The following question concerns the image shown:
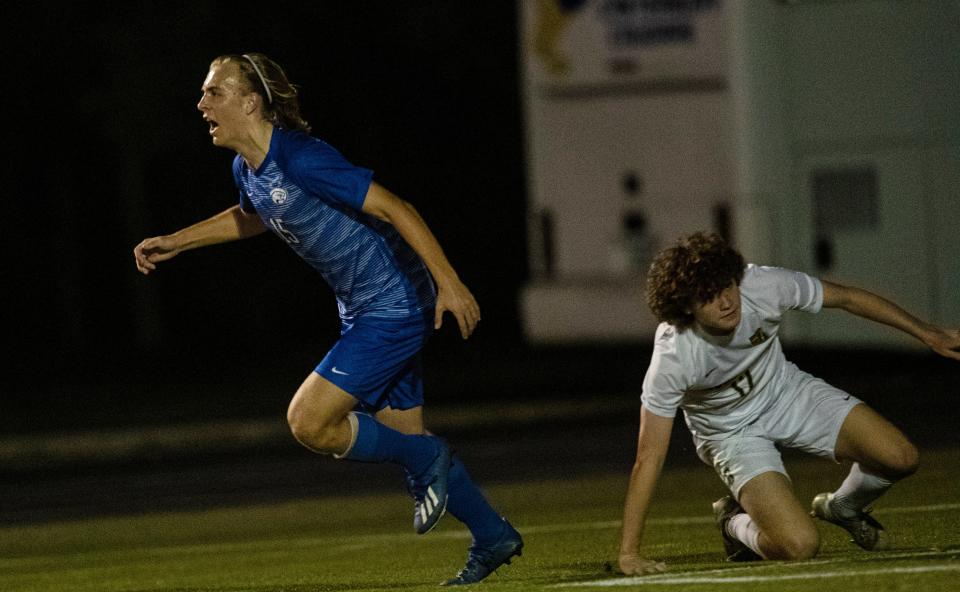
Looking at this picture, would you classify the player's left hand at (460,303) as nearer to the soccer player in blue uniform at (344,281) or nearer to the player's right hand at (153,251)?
the soccer player in blue uniform at (344,281)

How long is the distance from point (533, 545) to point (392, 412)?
6.87ft

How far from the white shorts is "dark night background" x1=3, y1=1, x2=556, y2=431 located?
17872mm

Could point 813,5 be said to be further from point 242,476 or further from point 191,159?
point 191,159

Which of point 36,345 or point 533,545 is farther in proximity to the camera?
point 36,345

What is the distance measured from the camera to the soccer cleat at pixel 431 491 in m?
7.91

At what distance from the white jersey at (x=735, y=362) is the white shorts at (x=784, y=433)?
46 mm

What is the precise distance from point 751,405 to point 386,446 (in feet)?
5.17

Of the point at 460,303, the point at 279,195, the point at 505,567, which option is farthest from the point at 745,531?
the point at 279,195

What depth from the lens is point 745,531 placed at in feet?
26.9

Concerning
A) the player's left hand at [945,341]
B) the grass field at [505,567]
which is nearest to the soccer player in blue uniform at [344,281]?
the grass field at [505,567]

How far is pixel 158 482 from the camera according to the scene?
16219mm

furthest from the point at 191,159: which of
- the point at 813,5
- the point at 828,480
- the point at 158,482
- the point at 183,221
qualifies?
the point at 828,480

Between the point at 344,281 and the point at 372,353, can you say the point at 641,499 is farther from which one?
the point at 344,281

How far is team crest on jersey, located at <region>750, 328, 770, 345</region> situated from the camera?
311 inches
